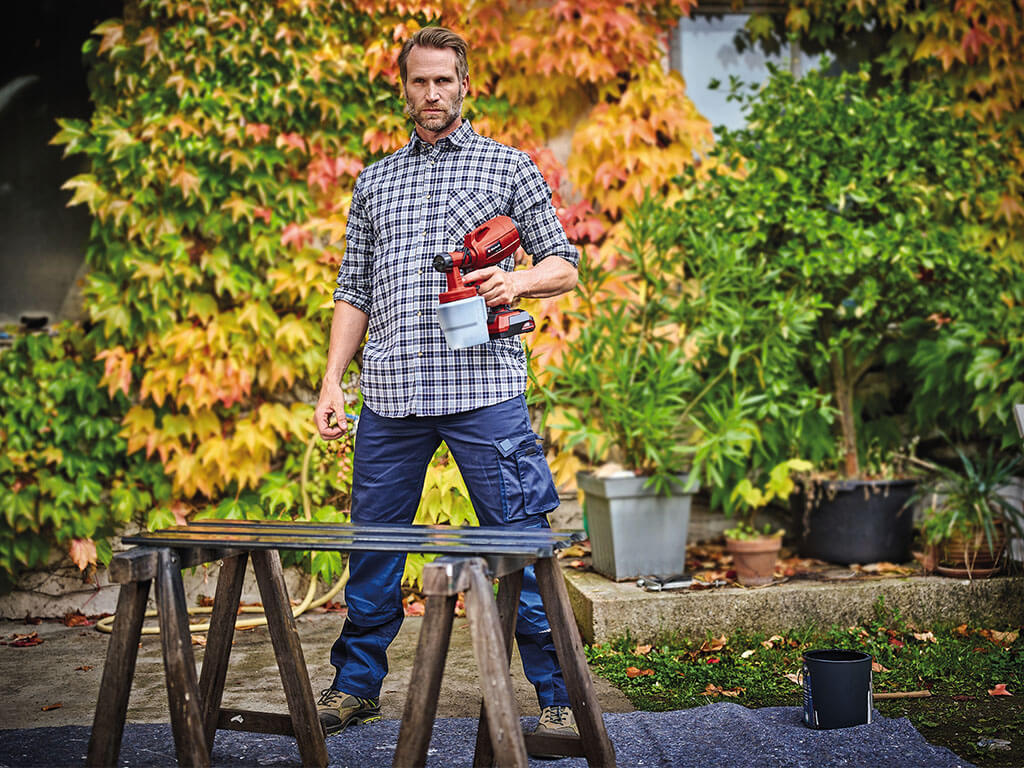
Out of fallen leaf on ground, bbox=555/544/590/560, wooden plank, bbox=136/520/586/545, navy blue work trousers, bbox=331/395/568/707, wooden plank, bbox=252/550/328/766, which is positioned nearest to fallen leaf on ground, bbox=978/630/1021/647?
fallen leaf on ground, bbox=555/544/590/560

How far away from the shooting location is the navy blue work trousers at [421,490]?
8.66 feet

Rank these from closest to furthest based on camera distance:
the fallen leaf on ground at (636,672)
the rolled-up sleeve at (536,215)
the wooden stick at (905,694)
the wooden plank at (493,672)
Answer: the wooden plank at (493,672) → the rolled-up sleeve at (536,215) → the wooden stick at (905,694) → the fallen leaf on ground at (636,672)

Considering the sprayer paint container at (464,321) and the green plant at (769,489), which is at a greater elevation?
the sprayer paint container at (464,321)

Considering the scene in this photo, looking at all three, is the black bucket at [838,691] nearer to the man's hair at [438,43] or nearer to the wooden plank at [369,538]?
the wooden plank at [369,538]

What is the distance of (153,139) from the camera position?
4359 millimetres

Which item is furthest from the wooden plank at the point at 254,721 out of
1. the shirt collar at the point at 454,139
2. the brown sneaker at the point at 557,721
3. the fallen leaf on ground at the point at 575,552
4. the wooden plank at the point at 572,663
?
the fallen leaf on ground at the point at 575,552

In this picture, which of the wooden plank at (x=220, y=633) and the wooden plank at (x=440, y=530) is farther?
the wooden plank at (x=220, y=633)

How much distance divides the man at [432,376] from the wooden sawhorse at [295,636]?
0.26 m

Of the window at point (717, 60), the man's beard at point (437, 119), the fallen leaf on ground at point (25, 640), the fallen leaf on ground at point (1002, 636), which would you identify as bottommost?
the fallen leaf on ground at point (1002, 636)

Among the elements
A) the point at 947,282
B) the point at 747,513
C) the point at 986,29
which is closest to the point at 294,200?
the point at 747,513

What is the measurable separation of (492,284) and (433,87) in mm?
618

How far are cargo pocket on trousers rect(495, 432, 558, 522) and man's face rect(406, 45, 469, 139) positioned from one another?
885 millimetres

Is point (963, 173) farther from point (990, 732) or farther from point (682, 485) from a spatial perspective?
point (990, 732)

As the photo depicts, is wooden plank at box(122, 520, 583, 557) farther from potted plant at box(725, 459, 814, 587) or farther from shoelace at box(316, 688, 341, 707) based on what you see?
potted plant at box(725, 459, 814, 587)
